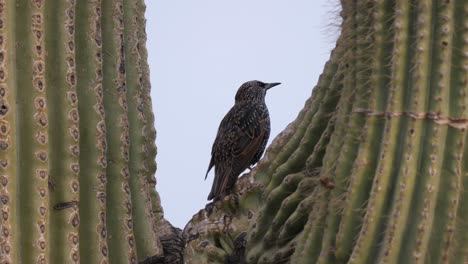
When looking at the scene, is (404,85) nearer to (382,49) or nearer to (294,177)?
(382,49)

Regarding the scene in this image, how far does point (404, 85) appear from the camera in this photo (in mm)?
3166

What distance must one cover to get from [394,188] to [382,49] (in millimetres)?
424

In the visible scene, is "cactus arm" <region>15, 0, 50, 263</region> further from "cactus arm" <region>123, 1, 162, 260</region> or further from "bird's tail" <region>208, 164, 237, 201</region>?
"bird's tail" <region>208, 164, 237, 201</region>

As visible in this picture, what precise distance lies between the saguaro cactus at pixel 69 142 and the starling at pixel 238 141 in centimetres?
443

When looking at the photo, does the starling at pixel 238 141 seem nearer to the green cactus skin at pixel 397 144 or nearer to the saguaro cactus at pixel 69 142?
the saguaro cactus at pixel 69 142

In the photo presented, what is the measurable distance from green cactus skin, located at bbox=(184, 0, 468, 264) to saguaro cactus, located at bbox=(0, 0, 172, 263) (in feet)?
3.16

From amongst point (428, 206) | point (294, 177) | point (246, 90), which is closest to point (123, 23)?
point (294, 177)

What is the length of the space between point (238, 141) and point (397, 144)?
250 inches

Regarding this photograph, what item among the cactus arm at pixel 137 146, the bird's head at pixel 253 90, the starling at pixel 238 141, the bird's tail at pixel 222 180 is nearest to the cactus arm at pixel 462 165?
the cactus arm at pixel 137 146

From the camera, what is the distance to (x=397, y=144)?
313 cm

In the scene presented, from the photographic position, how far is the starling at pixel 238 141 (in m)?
9.23

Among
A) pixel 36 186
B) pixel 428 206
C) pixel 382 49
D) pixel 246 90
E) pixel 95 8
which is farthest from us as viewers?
pixel 246 90

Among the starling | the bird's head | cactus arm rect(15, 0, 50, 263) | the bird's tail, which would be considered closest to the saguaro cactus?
cactus arm rect(15, 0, 50, 263)

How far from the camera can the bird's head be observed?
10344mm
